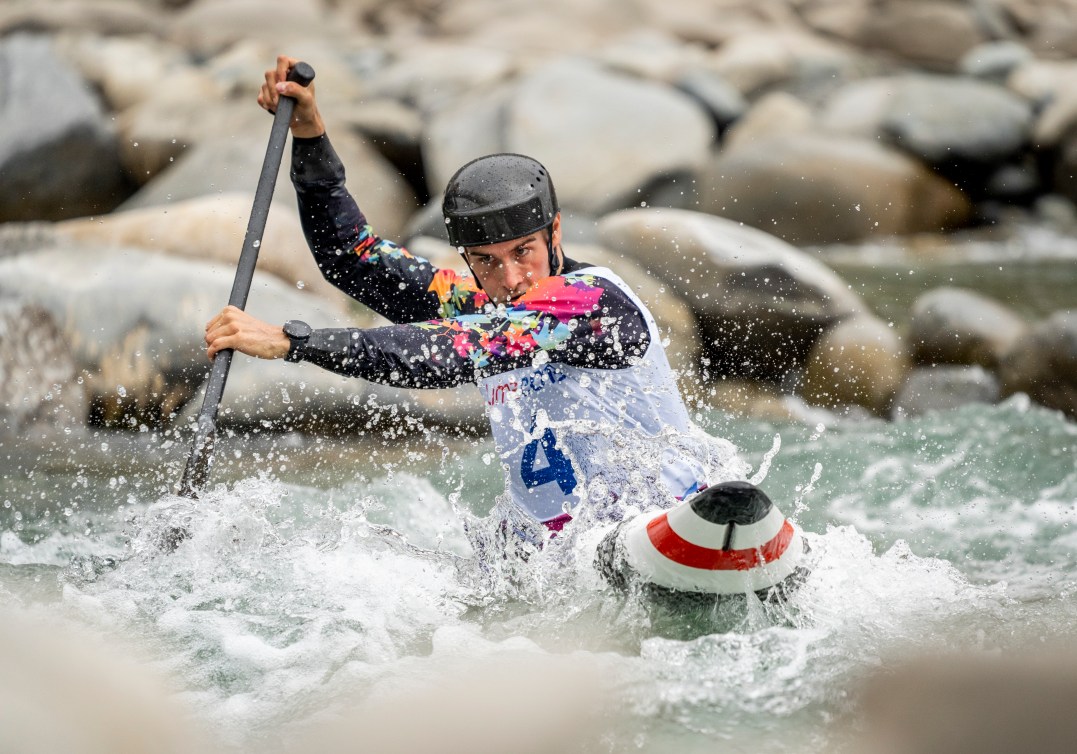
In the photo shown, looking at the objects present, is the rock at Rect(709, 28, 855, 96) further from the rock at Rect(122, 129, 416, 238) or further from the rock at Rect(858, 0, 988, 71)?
the rock at Rect(122, 129, 416, 238)

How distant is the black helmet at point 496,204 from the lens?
378 cm

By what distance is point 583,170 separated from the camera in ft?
36.3

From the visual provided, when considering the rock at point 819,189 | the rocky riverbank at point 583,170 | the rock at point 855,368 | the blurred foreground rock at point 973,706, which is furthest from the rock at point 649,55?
the blurred foreground rock at point 973,706

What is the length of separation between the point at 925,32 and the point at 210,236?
36.4 ft

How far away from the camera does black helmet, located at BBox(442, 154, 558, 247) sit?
378 centimetres

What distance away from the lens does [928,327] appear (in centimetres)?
797

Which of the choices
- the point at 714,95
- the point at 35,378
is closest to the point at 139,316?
the point at 35,378

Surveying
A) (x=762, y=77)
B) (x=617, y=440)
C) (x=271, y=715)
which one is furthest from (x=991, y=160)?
(x=271, y=715)

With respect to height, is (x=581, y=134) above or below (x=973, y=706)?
above

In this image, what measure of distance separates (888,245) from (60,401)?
7435 mm

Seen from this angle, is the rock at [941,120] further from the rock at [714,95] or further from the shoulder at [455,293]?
the shoulder at [455,293]

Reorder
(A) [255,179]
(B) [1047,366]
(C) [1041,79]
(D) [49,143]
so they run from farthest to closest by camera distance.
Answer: (C) [1041,79], (D) [49,143], (A) [255,179], (B) [1047,366]

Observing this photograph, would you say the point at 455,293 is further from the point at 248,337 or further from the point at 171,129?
the point at 171,129

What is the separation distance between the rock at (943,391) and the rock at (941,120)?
4.50 meters
